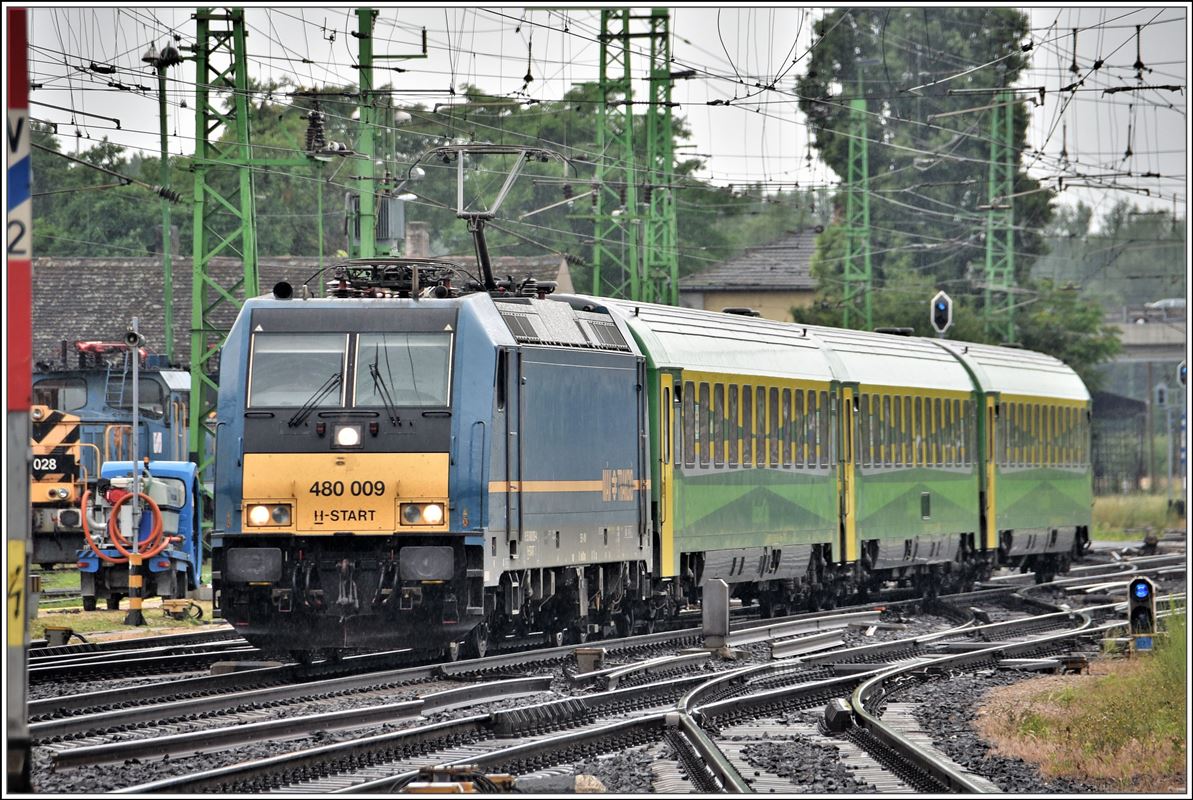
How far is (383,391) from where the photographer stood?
58.4ft

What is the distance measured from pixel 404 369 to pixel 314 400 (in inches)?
32.9

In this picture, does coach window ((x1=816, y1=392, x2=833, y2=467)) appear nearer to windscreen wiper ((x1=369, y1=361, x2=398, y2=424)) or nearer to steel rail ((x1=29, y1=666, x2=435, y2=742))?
windscreen wiper ((x1=369, y1=361, x2=398, y2=424))

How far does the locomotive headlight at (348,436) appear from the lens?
57.9 feet

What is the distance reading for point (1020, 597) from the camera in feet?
101

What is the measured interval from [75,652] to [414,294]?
18.3 feet

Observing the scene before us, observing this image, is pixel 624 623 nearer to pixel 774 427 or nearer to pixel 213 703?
pixel 774 427

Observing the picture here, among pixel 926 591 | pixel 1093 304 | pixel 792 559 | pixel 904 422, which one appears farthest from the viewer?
pixel 1093 304

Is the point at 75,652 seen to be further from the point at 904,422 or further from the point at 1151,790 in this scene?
the point at 904,422

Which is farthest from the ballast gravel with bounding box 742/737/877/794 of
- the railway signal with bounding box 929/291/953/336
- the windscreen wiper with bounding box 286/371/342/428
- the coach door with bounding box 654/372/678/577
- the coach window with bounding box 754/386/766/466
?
the railway signal with bounding box 929/291/953/336

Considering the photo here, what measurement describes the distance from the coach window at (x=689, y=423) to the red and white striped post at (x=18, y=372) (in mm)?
13970

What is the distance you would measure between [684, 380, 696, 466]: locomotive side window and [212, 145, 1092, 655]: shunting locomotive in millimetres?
40

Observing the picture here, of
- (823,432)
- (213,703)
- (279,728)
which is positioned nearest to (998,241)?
(823,432)

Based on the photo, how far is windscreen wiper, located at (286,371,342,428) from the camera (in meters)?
17.8

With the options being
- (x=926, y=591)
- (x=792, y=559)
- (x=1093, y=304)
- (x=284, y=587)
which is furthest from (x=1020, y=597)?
(x=1093, y=304)
